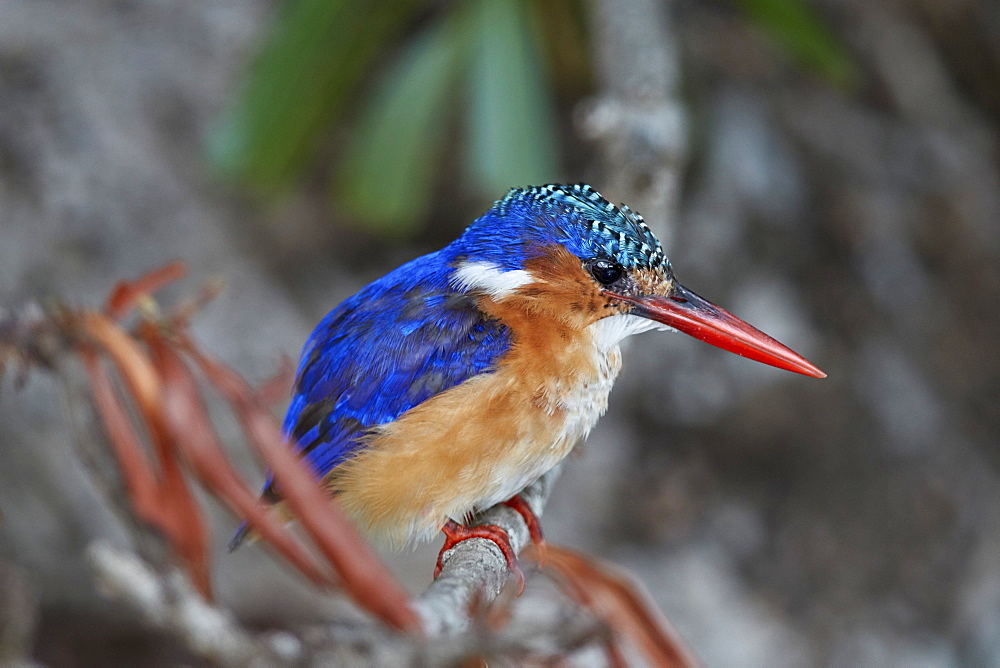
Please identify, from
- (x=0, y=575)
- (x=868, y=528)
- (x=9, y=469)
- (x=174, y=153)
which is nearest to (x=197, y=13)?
(x=174, y=153)

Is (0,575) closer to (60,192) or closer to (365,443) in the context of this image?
(365,443)

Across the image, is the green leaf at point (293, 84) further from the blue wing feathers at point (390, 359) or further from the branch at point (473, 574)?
the branch at point (473, 574)

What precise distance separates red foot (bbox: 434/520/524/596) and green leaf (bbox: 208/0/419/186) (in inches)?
45.9

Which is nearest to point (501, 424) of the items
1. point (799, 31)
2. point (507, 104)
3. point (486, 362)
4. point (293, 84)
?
point (486, 362)

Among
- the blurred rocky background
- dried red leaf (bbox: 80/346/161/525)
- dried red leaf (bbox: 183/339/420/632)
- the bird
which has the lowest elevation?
dried red leaf (bbox: 183/339/420/632)

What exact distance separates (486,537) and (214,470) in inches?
24.3

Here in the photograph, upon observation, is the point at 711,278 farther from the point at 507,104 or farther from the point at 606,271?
the point at 606,271

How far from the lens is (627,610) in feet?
2.89

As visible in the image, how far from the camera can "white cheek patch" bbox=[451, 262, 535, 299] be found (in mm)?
1053

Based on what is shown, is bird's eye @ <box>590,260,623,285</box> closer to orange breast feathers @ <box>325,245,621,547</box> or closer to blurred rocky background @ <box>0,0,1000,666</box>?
orange breast feathers @ <box>325,245,621,547</box>

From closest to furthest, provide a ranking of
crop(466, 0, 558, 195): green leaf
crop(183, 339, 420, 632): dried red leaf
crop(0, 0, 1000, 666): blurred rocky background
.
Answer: crop(183, 339, 420, 632): dried red leaf
crop(466, 0, 558, 195): green leaf
crop(0, 0, 1000, 666): blurred rocky background

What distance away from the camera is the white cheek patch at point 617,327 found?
1030 millimetres

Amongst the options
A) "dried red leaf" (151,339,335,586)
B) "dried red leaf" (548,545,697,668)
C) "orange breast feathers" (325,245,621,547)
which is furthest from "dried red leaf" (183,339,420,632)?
"orange breast feathers" (325,245,621,547)

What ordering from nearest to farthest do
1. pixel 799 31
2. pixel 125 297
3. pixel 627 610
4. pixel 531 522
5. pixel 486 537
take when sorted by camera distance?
pixel 125 297 → pixel 627 610 → pixel 486 537 → pixel 531 522 → pixel 799 31
